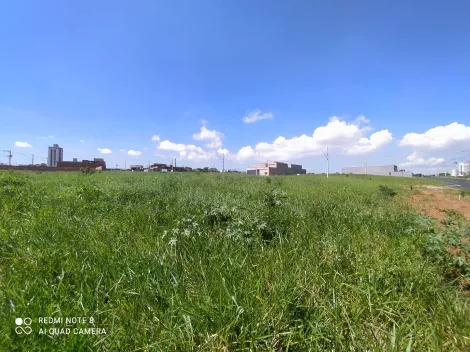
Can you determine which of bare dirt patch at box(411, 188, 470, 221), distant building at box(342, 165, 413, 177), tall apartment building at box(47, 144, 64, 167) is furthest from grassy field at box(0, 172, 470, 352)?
tall apartment building at box(47, 144, 64, 167)

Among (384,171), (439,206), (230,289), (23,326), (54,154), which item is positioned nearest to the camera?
(23,326)

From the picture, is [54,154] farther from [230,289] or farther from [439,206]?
[439,206]

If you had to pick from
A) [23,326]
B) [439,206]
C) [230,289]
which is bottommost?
[23,326]

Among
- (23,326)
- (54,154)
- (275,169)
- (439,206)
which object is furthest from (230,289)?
(54,154)

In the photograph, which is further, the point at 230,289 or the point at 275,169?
the point at 275,169

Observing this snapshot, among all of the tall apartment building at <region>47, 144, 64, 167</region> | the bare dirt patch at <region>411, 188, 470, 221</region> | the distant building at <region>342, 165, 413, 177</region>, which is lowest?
the bare dirt patch at <region>411, 188, 470, 221</region>

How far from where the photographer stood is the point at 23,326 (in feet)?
6.48

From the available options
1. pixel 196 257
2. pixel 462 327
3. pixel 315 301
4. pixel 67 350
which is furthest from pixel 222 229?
pixel 462 327

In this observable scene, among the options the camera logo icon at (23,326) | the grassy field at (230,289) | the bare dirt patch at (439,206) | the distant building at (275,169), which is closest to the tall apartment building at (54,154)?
the distant building at (275,169)

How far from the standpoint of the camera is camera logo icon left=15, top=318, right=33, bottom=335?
193cm

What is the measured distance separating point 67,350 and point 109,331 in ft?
1.04

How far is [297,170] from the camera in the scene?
129m

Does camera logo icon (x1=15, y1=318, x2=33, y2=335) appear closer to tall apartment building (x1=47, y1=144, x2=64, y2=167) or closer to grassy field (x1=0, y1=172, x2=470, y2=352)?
grassy field (x1=0, y1=172, x2=470, y2=352)

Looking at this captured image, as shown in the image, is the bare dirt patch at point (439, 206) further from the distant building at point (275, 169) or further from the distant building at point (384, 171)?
the distant building at point (384, 171)
